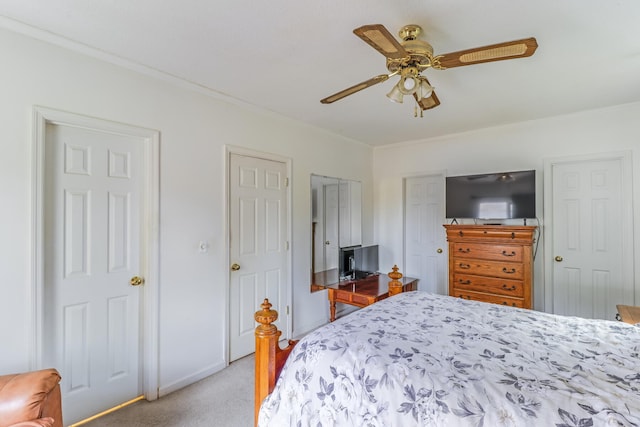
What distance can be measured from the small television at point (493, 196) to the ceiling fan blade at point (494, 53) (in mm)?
2134

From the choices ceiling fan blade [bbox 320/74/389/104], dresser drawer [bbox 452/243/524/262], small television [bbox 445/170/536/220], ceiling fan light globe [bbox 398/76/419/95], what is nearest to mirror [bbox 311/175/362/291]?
small television [bbox 445/170/536/220]

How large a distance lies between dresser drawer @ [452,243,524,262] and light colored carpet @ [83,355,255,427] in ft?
8.37

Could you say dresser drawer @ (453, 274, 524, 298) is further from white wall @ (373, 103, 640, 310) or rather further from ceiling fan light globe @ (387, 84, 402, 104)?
ceiling fan light globe @ (387, 84, 402, 104)

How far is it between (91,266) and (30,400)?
968 millimetres

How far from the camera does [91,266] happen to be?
207cm

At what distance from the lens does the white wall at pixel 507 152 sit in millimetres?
2979

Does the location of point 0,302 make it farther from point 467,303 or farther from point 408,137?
point 408,137

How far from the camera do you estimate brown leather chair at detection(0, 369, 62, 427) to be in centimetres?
123

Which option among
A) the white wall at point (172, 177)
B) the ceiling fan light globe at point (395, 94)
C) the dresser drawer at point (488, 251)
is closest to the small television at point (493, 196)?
the dresser drawer at point (488, 251)

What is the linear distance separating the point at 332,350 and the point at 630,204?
11.2ft

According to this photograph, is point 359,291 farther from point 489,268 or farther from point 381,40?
point 381,40

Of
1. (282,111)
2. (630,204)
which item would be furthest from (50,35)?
(630,204)

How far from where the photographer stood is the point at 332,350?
4.76ft

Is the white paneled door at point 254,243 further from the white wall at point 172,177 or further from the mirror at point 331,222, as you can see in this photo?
the mirror at point 331,222
